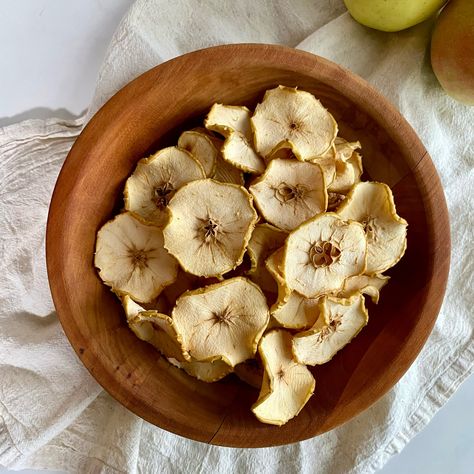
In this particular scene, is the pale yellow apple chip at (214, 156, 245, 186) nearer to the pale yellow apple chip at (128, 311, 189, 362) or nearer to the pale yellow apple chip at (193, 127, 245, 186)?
the pale yellow apple chip at (193, 127, 245, 186)

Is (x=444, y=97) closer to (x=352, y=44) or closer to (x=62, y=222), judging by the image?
(x=352, y=44)

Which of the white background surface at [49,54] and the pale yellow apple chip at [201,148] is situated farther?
the white background surface at [49,54]

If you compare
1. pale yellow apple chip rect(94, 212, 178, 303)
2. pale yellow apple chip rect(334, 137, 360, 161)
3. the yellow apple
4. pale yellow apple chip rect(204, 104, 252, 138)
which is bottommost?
pale yellow apple chip rect(94, 212, 178, 303)

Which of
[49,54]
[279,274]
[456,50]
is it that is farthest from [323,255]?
[49,54]

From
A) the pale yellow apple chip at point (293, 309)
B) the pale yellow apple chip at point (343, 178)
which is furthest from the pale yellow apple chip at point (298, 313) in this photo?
the pale yellow apple chip at point (343, 178)

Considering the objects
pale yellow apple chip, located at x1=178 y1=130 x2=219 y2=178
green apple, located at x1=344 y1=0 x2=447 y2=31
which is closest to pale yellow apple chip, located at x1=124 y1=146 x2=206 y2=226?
pale yellow apple chip, located at x1=178 y1=130 x2=219 y2=178

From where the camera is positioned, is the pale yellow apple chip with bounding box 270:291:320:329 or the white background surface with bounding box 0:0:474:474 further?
the white background surface with bounding box 0:0:474:474

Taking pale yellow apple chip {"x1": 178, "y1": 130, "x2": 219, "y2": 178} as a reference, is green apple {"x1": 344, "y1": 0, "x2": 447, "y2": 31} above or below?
above

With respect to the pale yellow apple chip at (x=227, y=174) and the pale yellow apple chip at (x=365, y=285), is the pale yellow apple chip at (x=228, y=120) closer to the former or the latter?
the pale yellow apple chip at (x=227, y=174)
